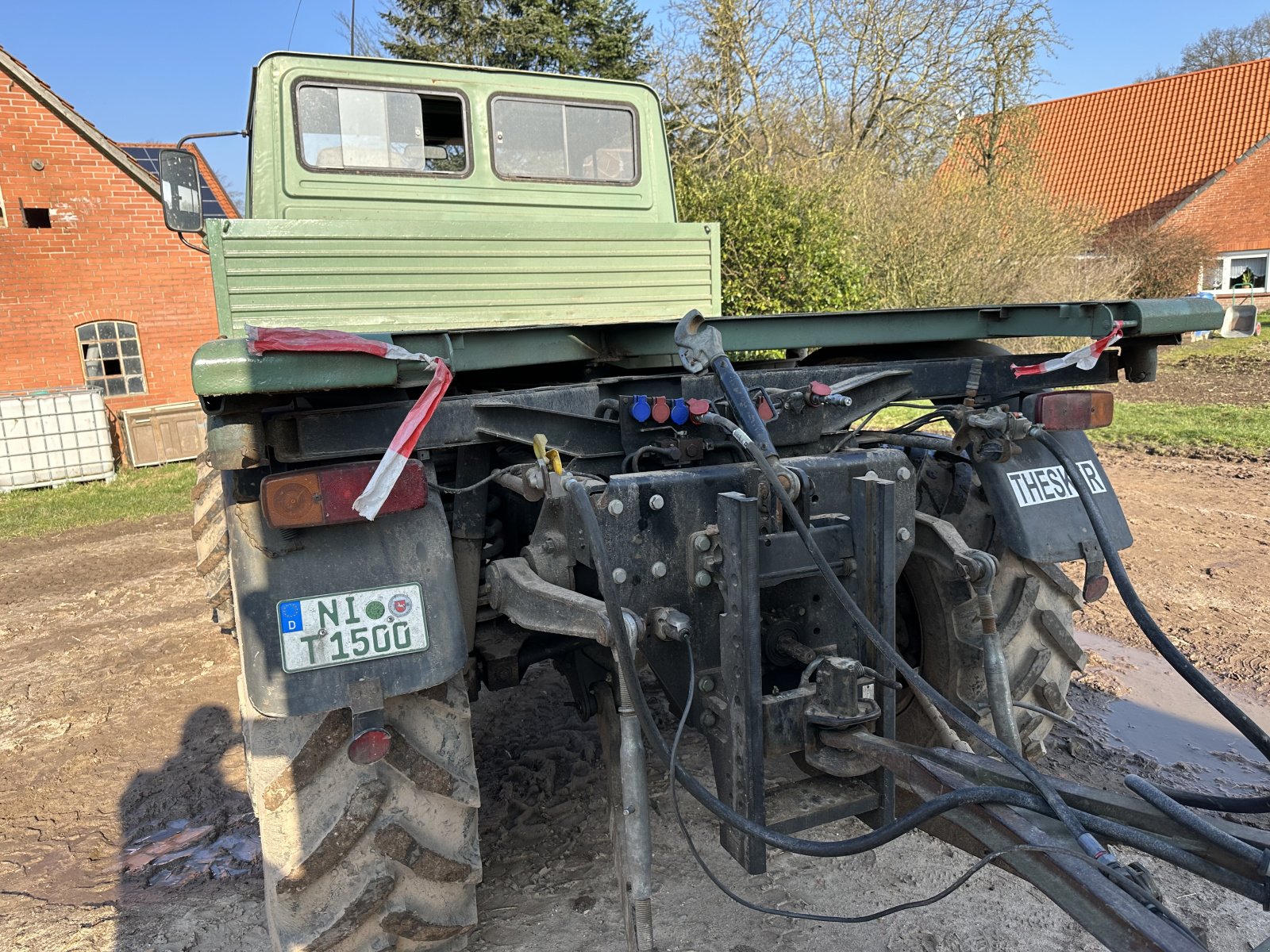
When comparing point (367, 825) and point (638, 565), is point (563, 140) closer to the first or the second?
point (638, 565)

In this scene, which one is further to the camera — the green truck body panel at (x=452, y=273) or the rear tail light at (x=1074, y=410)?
the green truck body panel at (x=452, y=273)

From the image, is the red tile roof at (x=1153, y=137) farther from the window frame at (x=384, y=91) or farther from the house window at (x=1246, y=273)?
the window frame at (x=384, y=91)

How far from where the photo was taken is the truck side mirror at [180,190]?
3.90m

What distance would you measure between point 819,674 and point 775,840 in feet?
1.19

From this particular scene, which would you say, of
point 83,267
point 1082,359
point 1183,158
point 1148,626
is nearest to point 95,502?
point 83,267

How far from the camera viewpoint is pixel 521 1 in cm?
2017

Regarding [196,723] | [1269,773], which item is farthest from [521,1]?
[1269,773]

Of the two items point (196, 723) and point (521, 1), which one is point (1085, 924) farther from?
point (521, 1)

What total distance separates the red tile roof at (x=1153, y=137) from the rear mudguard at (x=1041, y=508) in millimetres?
25951

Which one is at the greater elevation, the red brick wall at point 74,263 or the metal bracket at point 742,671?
the red brick wall at point 74,263

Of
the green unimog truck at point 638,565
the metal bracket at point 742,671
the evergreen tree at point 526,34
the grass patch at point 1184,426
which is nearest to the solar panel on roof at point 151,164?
the evergreen tree at point 526,34

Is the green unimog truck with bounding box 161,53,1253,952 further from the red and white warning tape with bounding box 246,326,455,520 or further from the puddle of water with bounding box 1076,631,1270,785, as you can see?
the puddle of water with bounding box 1076,631,1270,785

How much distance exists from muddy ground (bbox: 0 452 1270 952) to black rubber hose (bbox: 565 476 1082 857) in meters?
0.80

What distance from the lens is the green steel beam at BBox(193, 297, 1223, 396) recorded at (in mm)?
2482
